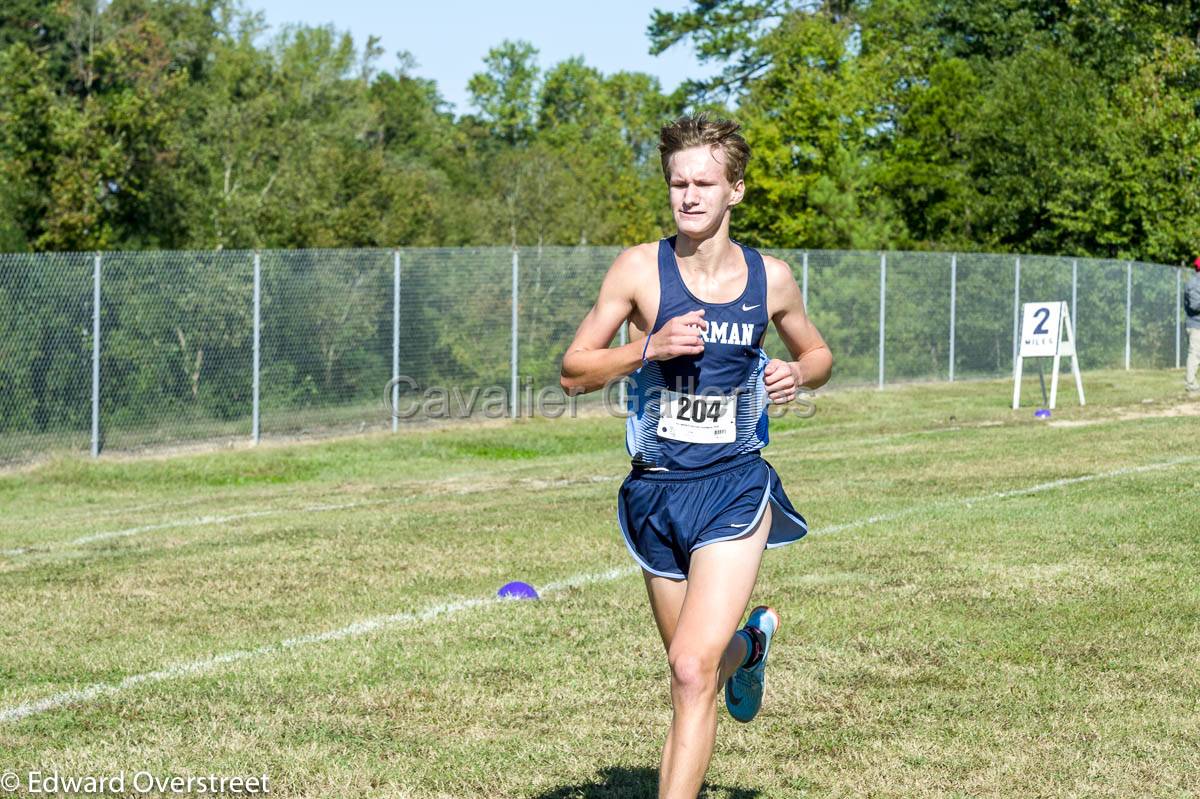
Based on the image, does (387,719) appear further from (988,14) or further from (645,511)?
(988,14)

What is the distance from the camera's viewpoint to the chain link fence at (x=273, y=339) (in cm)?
1712

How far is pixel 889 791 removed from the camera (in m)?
5.21

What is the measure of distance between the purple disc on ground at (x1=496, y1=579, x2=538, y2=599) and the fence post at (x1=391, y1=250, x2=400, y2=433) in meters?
11.7

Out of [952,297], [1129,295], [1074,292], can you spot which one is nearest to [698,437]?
[952,297]

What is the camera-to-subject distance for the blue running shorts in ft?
15.1

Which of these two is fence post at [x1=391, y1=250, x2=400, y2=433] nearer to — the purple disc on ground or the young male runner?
the purple disc on ground

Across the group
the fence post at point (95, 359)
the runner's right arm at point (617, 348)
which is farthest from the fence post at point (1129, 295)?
the runner's right arm at point (617, 348)

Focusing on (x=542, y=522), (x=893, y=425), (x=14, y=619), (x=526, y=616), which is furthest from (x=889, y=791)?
(x=893, y=425)

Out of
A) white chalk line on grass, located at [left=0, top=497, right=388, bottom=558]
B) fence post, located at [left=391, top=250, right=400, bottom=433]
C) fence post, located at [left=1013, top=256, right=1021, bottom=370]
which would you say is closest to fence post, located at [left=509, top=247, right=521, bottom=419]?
fence post, located at [left=391, top=250, right=400, bottom=433]

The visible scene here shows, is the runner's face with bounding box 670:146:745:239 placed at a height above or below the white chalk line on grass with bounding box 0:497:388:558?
above

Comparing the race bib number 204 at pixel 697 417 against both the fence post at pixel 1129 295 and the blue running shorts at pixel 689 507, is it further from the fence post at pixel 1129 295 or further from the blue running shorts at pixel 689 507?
the fence post at pixel 1129 295

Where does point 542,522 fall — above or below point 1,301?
below

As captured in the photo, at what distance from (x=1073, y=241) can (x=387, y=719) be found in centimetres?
3774

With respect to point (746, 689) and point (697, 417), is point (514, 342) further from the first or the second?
point (697, 417)
